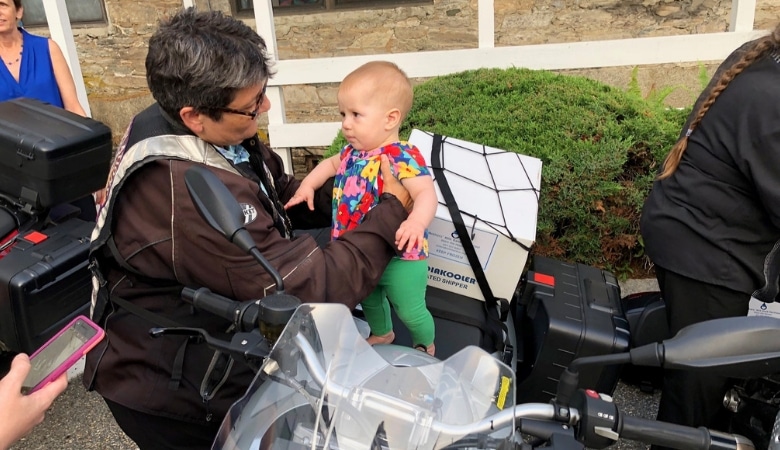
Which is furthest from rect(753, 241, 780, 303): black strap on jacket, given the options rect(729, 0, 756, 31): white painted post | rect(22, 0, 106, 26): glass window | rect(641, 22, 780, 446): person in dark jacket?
rect(22, 0, 106, 26): glass window

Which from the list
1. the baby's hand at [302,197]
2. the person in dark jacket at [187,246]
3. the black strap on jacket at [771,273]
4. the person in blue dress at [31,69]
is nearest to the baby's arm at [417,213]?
the person in dark jacket at [187,246]

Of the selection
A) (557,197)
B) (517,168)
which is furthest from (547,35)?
(517,168)

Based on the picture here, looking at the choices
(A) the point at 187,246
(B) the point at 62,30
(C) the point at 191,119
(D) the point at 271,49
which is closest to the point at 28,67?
(B) the point at 62,30

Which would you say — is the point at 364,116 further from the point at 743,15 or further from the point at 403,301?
the point at 743,15

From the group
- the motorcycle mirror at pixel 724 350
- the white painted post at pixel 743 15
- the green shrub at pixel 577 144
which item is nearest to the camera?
the motorcycle mirror at pixel 724 350

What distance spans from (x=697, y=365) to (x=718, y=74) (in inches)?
55.2

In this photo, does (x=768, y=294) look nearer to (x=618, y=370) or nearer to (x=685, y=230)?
(x=685, y=230)

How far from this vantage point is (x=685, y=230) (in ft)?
6.65

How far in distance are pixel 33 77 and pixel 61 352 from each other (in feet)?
8.45

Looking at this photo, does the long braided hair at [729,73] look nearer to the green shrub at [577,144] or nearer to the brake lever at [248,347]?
the green shrub at [577,144]

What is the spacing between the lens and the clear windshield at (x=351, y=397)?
1.00 meters

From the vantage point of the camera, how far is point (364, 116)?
1966 mm

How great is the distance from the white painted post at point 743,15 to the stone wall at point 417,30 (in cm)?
181

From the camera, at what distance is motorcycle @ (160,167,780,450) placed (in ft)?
3.29
